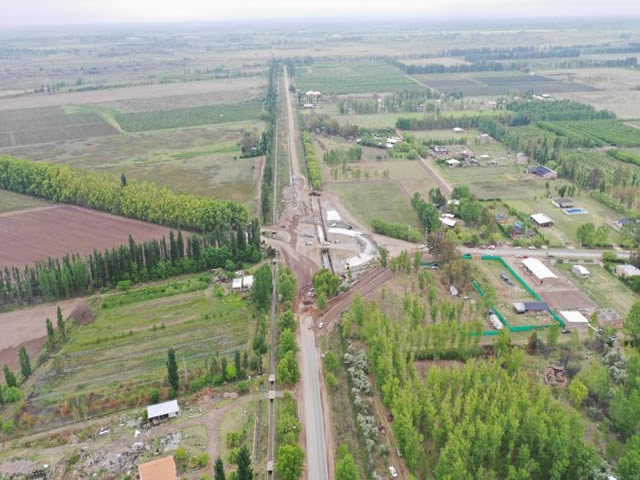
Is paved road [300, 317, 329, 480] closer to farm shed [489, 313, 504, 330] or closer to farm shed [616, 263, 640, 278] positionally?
farm shed [489, 313, 504, 330]

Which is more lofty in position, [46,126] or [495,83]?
[495,83]

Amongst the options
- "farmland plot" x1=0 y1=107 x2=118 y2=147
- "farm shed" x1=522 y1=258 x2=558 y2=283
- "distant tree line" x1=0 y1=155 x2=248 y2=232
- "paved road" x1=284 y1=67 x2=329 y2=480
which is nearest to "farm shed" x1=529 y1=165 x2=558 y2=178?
"farm shed" x1=522 y1=258 x2=558 y2=283

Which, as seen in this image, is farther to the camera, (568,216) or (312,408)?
(568,216)

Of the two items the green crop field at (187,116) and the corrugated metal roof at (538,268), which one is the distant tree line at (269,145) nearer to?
the green crop field at (187,116)

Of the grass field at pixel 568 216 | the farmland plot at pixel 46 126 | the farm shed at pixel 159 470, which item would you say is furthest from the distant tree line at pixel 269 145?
the farm shed at pixel 159 470

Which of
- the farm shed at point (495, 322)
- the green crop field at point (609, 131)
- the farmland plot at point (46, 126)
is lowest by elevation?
the farm shed at point (495, 322)

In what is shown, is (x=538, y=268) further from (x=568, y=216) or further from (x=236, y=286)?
(x=236, y=286)

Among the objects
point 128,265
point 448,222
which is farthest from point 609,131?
point 128,265

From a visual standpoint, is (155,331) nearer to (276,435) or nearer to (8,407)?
(8,407)
